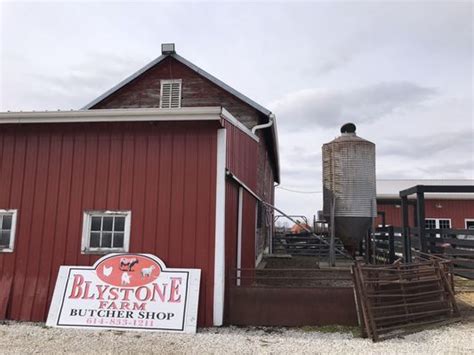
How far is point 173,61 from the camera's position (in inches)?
481

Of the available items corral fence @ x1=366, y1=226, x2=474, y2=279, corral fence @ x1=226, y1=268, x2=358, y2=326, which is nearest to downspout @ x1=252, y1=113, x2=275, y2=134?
corral fence @ x1=366, y1=226, x2=474, y2=279

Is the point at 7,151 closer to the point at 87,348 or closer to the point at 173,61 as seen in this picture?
the point at 87,348

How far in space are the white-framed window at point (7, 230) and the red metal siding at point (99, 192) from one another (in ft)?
0.28

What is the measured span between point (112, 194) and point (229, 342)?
2859 mm

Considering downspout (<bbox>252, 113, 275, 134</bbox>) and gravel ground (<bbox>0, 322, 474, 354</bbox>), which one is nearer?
gravel ground (<bbox>0, 322, 474, 354</bbox>)

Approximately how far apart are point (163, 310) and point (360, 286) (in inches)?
105

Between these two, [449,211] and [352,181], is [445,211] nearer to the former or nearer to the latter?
[449,211]

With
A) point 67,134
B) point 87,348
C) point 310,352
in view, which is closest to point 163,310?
point 87,348

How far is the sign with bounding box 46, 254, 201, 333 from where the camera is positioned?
5531 millimetres

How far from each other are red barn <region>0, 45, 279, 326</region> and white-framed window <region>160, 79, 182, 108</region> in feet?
18.8

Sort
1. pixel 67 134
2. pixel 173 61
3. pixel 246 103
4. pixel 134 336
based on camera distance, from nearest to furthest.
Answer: pixel 134 336 < pixel 67 134 < pixel 246 103 < pixel 173 61

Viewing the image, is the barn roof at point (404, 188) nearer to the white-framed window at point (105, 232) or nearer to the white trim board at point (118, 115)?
the white trim board at point (118, 115)

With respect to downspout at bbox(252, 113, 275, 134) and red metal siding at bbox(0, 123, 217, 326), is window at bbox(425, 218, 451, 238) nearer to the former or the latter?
downspout at bbox(252, 113, 275, 134)

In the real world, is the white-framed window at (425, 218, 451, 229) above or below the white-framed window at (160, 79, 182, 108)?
below
